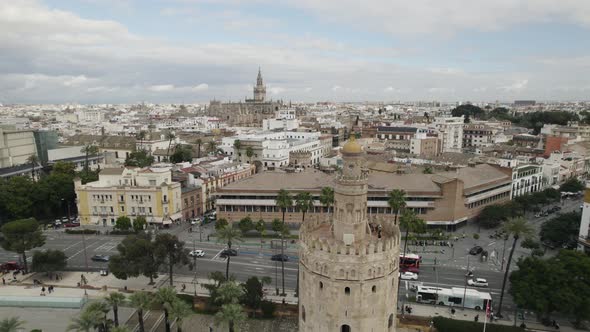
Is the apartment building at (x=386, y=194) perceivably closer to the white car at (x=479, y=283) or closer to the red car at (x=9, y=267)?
the white car at (x=479, y=283)

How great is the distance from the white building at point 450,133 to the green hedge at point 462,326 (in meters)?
131

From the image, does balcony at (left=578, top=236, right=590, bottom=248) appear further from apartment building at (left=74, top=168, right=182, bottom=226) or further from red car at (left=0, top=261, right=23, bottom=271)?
red car at (left=0, top=261, right=23, bottom=271)

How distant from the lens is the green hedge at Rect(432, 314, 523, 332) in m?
46.1

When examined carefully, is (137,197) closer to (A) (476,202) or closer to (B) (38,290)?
(B) (38,290)

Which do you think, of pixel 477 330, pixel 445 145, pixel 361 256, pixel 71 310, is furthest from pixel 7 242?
pixel 445 145

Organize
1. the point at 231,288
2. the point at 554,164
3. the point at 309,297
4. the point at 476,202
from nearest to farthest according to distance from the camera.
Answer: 1. the point at 309,297
2. the point at 231,288
3. the point at 476,202
4. the point at 554,164

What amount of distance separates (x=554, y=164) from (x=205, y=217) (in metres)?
96.7

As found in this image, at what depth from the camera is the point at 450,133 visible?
17738 cm

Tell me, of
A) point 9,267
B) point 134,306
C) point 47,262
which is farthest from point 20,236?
point 134,306

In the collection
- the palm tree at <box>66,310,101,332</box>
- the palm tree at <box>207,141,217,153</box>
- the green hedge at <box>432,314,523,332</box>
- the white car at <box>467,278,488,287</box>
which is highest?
the palm tree at <box>207,141,217,153</box>

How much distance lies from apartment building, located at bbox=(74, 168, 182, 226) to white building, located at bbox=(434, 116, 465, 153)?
403ft

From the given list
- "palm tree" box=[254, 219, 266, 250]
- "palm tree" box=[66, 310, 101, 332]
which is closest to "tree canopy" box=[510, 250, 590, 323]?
"palm tree" box=[254, 219, 266, 250]

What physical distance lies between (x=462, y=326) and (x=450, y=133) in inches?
5647

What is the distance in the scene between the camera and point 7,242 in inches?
2456
